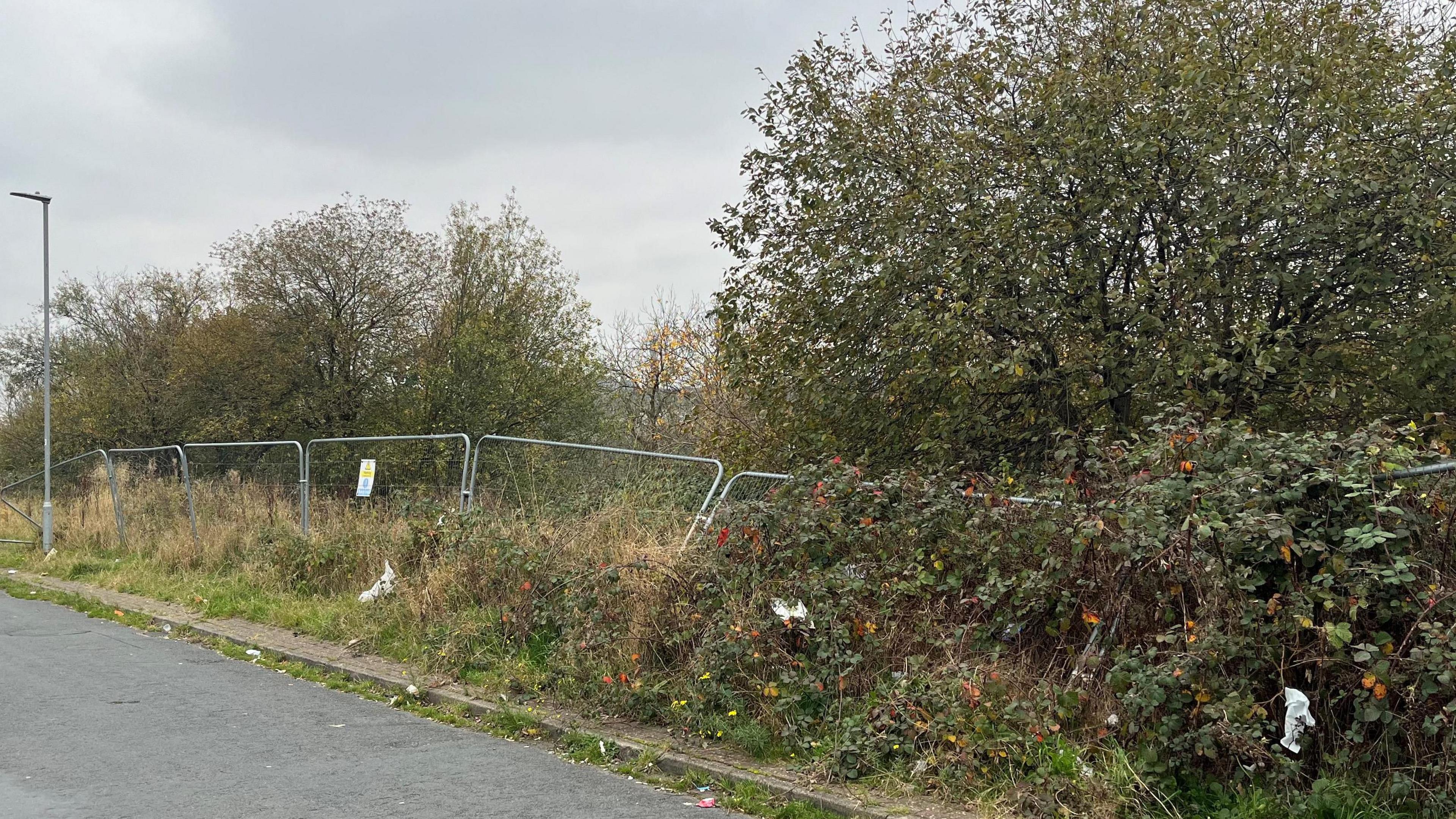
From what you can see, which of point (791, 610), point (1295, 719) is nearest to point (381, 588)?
point (791, 610)

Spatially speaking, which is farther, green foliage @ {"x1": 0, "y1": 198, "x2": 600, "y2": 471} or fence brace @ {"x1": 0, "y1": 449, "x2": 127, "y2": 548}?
green foliage @ {"x1": 0, "y1": 198, "x2": 600, "y2": 471}

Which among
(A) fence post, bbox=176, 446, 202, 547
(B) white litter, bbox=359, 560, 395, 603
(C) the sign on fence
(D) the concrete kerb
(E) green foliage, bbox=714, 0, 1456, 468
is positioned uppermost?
(E) green foliage, bbox=714, 0, 1456, 468

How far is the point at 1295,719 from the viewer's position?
448 cm

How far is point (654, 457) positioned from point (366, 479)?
447 centimetres

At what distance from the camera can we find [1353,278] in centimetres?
925

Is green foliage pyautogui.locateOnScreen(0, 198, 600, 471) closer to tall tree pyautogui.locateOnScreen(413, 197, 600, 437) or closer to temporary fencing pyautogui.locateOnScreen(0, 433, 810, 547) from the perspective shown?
tall tree pyautogui.locateOnScreen(413, 197, 600, 437)

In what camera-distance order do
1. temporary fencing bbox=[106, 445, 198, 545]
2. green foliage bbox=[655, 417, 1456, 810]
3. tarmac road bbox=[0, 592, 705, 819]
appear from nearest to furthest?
green foliage bbox=[655, 417, 1456, 810] → tarmac road bbox=[0, 592, 705, 819] → temporary fencing bbox=[106, 445, 198, 545]

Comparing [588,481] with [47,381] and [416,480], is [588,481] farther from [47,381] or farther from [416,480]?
[47,381]

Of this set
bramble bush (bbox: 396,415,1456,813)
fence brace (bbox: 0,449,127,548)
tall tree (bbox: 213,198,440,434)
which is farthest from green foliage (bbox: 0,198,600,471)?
bramble bush (bbox: 396,415,1456,813)

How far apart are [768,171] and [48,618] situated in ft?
32.7

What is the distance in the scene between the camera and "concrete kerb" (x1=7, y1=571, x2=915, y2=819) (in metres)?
5.24

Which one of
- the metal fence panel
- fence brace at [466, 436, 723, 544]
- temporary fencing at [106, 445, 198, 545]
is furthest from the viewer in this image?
temporary fencing at [106, 445, 198, 545]

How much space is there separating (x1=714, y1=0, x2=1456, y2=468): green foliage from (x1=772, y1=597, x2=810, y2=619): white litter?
3876 mm

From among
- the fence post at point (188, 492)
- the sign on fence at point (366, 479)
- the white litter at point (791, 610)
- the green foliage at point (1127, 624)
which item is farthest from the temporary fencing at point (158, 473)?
the white litter at point (791, 610)
